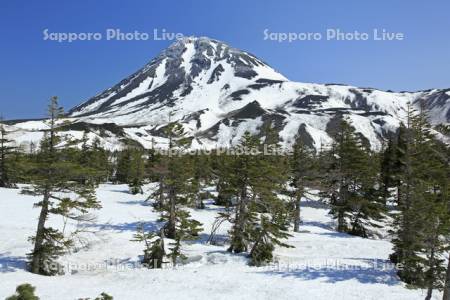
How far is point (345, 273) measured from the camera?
21.9 meters

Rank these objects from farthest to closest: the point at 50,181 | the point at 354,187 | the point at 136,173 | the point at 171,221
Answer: the point at 136,173
the point at 354,187
the point at 171,221
the point at 50,181

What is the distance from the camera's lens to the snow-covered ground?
60.2 feet

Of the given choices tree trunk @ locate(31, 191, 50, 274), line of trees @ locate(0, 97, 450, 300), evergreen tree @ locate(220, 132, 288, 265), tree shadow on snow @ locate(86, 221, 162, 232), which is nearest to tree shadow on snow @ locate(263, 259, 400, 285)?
line of trees @ locate(0, 97, 450, 300)

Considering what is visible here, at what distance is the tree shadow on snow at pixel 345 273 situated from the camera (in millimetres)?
20781

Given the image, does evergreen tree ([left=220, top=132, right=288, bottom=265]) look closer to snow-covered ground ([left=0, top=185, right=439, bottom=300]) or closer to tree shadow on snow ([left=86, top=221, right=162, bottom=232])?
snow-covered ground ([left=0, top=185, right=439, bottom=300])

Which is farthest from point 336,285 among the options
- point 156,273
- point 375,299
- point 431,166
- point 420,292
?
point 431,166

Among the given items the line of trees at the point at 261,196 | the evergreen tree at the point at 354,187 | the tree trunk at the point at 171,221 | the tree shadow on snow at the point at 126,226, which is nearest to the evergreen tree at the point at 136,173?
the line of trees at the point at 261,196

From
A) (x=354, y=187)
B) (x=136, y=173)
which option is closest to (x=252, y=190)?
(x=354, y=187)

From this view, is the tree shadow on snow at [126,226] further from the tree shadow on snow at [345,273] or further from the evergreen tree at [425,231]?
the evergreen tree at [425,231]

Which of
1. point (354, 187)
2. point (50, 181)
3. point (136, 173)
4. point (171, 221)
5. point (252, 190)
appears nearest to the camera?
point (50, 181)

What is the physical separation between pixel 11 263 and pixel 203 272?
431 inches

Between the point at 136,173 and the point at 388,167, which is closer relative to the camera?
the point at 388,167

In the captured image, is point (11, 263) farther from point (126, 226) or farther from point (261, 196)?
point (261, 196)

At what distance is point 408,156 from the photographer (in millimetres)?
31891
